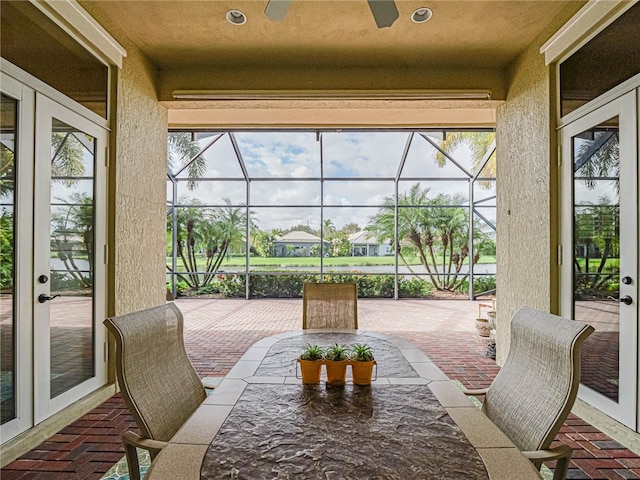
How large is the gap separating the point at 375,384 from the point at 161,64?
3873 millimetres

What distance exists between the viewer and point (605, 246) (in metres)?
2.69

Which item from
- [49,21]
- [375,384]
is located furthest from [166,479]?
[49,21]

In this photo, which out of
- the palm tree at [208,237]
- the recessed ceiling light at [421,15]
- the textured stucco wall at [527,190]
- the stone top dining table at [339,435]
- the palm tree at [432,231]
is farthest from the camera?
the palm tree at [208,237]

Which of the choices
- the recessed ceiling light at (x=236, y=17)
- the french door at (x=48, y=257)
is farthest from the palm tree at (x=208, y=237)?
the recessed ceiling light at (x=236, y=17)

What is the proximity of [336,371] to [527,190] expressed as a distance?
2.93 m

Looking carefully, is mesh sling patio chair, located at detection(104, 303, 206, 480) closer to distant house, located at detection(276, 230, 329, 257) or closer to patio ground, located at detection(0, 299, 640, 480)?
patio ground, located at detection(0, 299, 640, 480)

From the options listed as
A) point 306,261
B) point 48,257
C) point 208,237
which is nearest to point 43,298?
point 48,257

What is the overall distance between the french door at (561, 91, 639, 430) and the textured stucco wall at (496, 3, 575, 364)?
0.39ft

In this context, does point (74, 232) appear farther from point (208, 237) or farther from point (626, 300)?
point (208, 237)

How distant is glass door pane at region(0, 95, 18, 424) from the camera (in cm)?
221

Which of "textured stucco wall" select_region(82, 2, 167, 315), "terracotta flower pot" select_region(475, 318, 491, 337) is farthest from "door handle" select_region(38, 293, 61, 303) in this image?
"terracotta flower pot" select_region(475, 318, 491, 337)

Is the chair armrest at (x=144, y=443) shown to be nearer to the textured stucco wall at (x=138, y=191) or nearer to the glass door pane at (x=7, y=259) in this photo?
the glass door pane at (x=7, y=259)

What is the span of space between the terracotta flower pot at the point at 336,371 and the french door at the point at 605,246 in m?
2.09

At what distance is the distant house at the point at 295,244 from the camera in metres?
9.30
